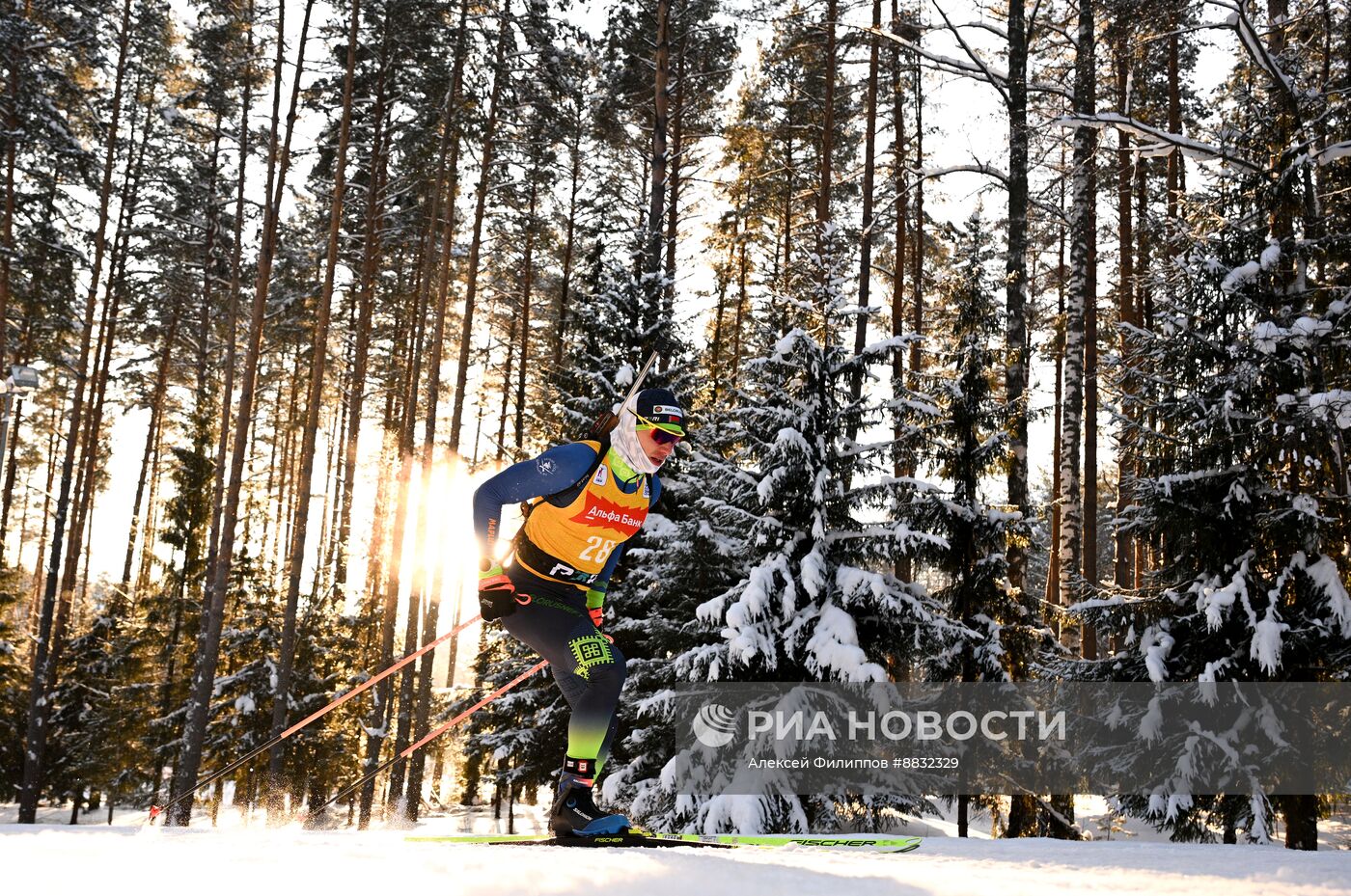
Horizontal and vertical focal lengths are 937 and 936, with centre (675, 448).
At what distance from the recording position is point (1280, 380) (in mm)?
9836

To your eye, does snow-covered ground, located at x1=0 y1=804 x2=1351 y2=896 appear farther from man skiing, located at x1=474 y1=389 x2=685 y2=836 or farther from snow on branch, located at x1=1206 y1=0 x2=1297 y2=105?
snow on branch, located at x1=1206 y1=0 x2=1297 y2=105

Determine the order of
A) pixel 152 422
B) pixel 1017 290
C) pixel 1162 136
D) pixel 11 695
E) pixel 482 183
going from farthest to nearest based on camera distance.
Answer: pixel 152 422 → pixel 11 695 → pixel 482 183 → pixel 1017 290 → pixel 1162 136

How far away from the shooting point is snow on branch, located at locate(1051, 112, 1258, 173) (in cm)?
1083

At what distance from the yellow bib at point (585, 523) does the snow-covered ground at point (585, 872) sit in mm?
1488

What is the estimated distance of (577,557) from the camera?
4848 mm

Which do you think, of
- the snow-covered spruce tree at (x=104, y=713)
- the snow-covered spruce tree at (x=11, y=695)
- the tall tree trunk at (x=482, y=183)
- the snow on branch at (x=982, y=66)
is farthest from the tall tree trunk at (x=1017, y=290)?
the snow-covered spruce tree at (x=104, y=713)

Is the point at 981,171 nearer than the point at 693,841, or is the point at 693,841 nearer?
the point at 693,841

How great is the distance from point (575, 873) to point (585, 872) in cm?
5

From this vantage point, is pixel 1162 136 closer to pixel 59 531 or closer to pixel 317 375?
pixel 317 375

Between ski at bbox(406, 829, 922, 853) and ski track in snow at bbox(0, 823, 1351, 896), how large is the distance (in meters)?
0.32

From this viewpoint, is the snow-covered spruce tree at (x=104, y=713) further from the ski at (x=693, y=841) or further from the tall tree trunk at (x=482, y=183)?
the ski at (x=693, y=841)

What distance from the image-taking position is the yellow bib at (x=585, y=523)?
189 inches

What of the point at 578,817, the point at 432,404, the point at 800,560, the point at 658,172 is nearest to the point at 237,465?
the point at 432,404

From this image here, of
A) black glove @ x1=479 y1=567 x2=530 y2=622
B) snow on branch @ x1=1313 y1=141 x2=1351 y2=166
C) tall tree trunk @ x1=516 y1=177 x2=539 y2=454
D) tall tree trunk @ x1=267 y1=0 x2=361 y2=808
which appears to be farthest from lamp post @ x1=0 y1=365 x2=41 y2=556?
tall tree trunk @ x1=516 y1=177 x2=539 y2=454
